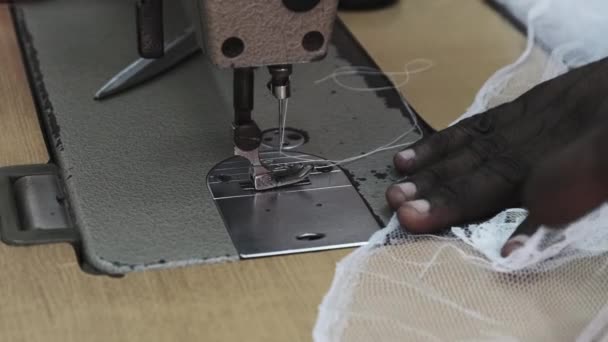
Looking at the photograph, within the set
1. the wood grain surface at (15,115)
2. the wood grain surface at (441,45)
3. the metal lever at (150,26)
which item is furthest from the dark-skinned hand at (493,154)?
the wood grain surface at (15,115)

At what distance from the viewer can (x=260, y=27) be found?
36.0 inches

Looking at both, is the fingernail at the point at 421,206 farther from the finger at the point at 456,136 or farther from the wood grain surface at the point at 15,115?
the wood grain surface at the point at 15,115

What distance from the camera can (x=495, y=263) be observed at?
928 mm

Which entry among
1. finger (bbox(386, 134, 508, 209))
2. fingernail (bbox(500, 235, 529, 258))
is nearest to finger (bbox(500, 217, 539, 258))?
fingernail (bbox(500, 235, 529, 258))

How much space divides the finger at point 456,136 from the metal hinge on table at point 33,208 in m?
0.38

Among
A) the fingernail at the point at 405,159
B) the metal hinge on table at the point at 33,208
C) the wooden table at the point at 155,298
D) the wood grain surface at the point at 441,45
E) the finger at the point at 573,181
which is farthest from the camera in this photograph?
the wood grain surface at the point at 441,45

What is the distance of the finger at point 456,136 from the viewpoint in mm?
1085

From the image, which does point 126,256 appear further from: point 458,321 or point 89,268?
point 458,321

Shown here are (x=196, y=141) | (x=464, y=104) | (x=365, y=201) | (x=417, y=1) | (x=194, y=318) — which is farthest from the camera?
(x=417, y=1)

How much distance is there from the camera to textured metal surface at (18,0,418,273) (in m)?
0.97

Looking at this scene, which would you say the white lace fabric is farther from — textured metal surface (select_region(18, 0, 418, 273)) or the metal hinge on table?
the metal hinge on table

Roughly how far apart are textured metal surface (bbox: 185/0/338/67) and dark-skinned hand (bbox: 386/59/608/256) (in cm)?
19

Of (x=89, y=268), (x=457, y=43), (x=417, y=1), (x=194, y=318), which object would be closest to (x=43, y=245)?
(x=89, y=268)

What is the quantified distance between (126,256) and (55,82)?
1.42ft
